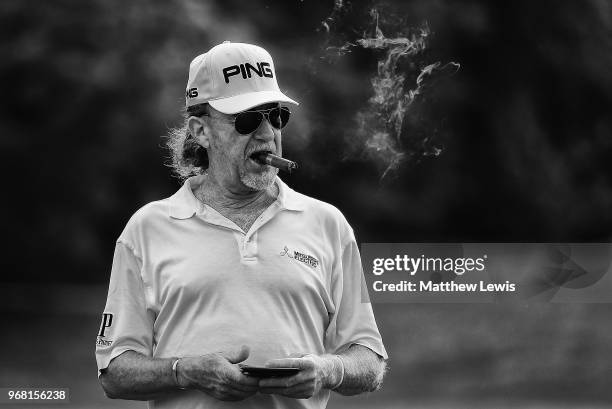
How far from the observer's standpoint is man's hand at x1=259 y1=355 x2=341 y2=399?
1.82m

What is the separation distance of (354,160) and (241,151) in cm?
215

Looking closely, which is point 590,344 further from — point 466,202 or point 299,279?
point 299,279

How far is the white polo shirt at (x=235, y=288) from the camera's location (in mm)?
1946

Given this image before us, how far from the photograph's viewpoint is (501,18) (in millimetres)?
4246

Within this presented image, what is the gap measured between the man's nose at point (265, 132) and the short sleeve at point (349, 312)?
28cm

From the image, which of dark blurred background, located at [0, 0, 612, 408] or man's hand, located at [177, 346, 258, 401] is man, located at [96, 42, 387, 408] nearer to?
man's hand, located at [177, 346, 258, 401]

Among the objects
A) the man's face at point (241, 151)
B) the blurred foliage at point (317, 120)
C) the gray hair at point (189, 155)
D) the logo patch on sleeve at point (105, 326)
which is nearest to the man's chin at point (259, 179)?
the man's face at point (241, 151)

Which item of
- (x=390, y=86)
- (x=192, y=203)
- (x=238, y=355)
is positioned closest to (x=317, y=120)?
(x=390, y=86)

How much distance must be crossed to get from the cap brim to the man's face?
0.08 ft

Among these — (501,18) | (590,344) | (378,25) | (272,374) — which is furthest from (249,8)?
(272,374)

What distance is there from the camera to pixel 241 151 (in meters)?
2.05

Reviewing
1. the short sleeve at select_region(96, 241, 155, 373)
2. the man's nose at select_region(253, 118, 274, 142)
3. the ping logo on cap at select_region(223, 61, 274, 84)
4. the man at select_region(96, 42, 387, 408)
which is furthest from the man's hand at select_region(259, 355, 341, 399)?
the ping logo on cap at select_region(223, 61, 274, 84)

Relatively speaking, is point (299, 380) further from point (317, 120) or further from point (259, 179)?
point (317, 120)

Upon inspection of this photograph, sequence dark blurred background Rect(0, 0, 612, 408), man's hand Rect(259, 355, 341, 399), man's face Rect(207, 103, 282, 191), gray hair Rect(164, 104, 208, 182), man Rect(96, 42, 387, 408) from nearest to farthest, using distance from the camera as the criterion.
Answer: man's hand Rect(259, 355, 341, 399)
man Rect(96, 42, 387, 408)
man's face Rect(207, 103, 282, 191)
gray hair Rect(164, 104, 208, 182)
dark blurred background Rect(0, 0, 612, 408)
